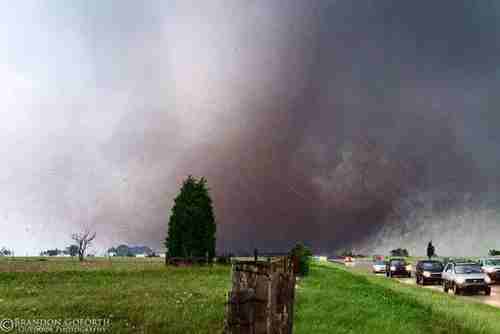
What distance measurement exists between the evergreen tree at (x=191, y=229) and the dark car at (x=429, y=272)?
713 inches

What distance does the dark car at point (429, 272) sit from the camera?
39469mm

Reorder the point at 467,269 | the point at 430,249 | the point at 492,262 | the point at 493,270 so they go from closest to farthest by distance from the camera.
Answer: the point at 467,269 → the point at 493,270 → the point at 492,262 → the point at 430,249

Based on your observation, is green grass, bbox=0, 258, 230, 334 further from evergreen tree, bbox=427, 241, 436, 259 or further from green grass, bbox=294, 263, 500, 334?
evergreen tree, bbox=427, 241, 436, 259

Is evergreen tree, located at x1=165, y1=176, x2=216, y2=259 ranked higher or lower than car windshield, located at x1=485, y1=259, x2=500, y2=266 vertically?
higher

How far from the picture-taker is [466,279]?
30359 millimetres

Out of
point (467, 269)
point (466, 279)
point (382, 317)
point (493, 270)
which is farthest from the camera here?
point (493, 270)

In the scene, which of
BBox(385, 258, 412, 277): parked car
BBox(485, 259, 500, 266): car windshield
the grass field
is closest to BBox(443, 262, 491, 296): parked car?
the grass field

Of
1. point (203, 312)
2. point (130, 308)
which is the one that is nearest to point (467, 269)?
point (203, 312)

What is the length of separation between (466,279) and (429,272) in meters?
9.46

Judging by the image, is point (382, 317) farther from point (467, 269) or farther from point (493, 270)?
point (493, 270)

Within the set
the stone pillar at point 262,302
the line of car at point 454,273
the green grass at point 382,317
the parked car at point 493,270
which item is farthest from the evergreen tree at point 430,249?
the stone pillar at point 262,302

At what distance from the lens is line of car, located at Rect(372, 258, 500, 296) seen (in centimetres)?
3039

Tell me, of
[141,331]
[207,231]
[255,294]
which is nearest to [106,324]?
[141,331]

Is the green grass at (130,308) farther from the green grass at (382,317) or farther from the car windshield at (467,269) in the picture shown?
the car windshield at (467,269)
